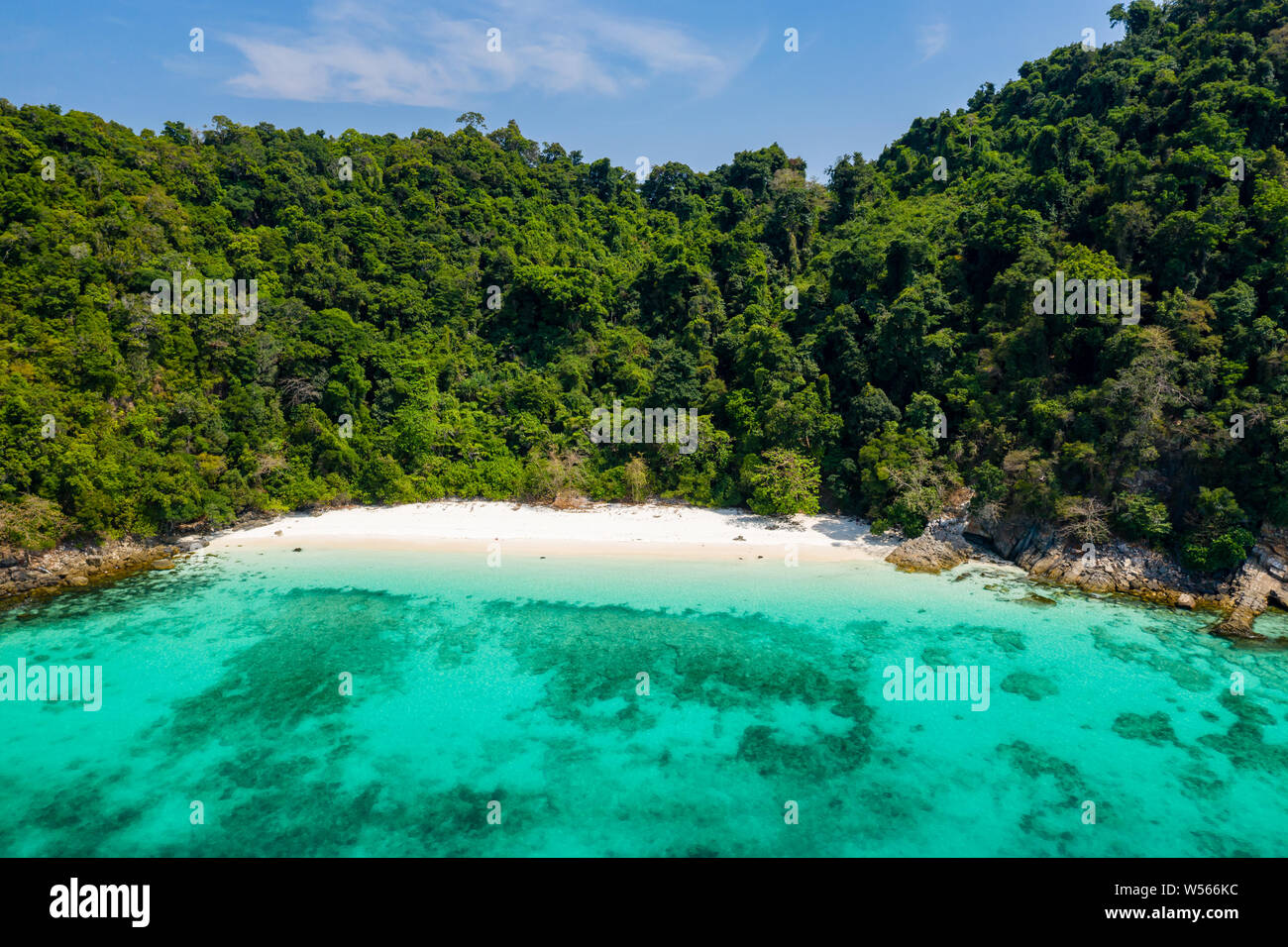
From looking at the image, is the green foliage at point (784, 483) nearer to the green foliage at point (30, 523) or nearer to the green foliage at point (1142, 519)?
the green foliage at point (1142, 519)

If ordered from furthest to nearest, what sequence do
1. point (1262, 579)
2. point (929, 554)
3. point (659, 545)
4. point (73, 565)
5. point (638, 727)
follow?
point (659, 545) < point (929, 554) < point (73, 565) < point (1262, 579) < point (638, 727)

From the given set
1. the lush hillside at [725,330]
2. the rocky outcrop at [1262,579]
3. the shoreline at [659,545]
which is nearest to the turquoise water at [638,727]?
the shoreline at [659,545]

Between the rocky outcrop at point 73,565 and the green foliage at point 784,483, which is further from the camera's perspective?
the green foliage at point 784,483

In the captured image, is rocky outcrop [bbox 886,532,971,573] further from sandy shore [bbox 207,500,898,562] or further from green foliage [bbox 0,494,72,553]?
green foliage [bbox 0,494,72,553]

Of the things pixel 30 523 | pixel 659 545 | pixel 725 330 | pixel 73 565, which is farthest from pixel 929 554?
pixel 30 523

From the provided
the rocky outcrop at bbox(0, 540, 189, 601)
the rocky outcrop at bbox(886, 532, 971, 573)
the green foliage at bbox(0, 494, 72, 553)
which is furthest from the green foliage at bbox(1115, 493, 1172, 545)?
the green foliage at bbox(0, 494, 72, 553)

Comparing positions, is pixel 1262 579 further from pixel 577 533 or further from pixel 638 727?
pixel 577 533
